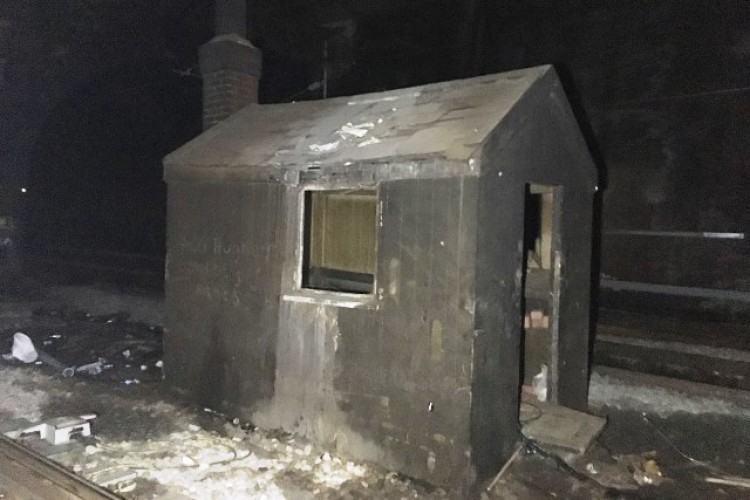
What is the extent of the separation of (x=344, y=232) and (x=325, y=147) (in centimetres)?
113

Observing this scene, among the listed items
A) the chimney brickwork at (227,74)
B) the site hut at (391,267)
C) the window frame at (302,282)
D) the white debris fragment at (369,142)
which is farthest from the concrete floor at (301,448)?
the chimney brickwork at (227,74)

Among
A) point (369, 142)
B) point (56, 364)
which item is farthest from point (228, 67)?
point (56, 364)

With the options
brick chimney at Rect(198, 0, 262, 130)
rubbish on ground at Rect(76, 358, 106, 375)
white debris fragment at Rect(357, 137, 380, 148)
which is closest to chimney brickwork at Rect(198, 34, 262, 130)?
brick chimney at Rect(198, 0, 262, 130)

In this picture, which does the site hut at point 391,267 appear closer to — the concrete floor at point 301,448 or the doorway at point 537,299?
the doorway at point 537,299

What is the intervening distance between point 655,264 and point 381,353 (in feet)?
18.6

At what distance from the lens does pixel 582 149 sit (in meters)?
5.28

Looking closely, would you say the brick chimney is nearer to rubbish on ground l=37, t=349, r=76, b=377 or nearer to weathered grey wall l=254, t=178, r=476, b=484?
rubbish on ground l=37, t=349, r=76, b=377

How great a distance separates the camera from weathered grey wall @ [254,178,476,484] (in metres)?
3.98

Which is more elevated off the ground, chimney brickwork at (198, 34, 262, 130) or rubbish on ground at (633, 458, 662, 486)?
chimney brickwork at (198, 34, 262, 130)

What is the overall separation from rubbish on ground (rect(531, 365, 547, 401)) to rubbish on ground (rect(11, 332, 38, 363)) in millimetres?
6103

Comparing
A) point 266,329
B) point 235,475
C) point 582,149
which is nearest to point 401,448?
point 235,475

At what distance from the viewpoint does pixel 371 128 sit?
4910 mm

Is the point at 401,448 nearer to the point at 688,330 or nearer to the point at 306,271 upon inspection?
the point at 306,271

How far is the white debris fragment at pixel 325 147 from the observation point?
4.79 metres
